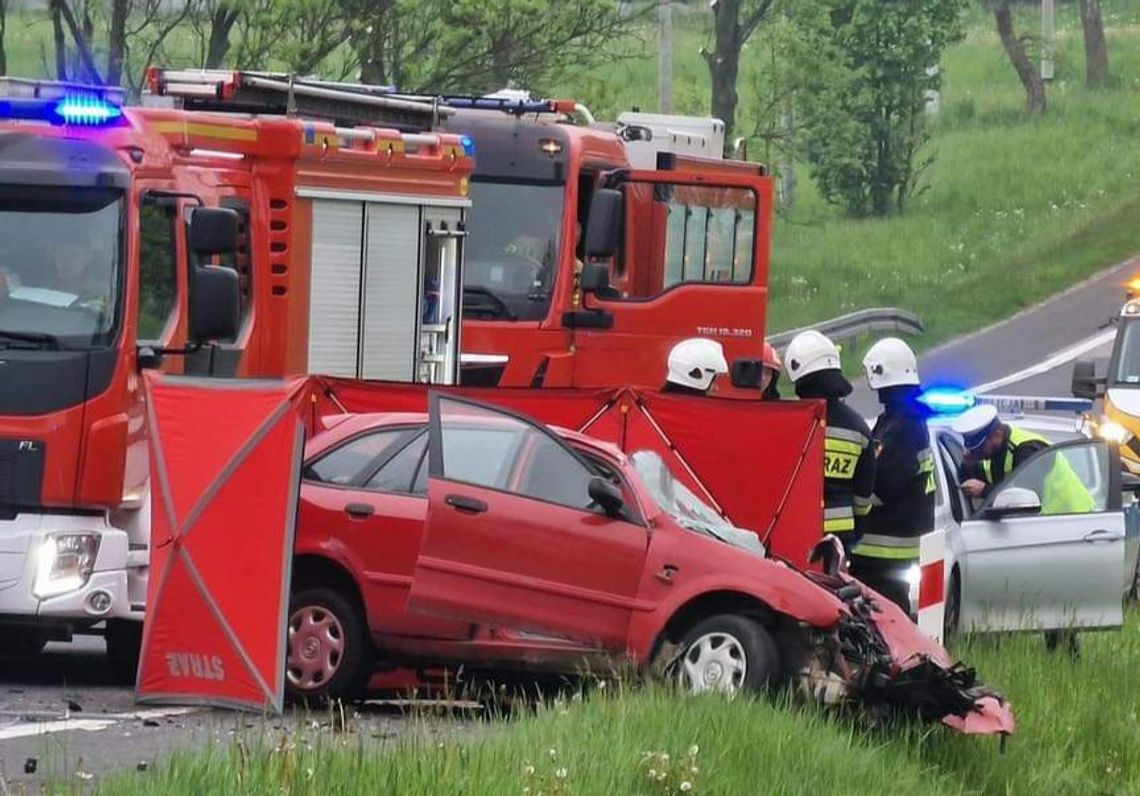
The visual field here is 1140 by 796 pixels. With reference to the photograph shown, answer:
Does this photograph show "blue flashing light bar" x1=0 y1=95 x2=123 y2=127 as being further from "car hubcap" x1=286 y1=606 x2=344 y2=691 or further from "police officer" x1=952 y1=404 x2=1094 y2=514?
"police officer" x1=952 y1=404 x2=1094 y2=514

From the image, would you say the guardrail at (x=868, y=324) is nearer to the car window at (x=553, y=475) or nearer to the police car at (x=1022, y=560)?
the police car at (x=1022, y=560)

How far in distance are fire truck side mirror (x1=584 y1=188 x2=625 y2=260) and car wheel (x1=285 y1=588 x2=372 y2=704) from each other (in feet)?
20.0

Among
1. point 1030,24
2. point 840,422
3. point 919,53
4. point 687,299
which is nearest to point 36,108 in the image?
point 840,422

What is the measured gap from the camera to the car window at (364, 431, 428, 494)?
36.2ft

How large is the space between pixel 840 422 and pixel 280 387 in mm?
2775

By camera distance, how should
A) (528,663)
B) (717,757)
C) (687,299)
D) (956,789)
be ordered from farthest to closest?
1. (687,299)
2. (528,663)
3. (956,789)
4. (717,757)

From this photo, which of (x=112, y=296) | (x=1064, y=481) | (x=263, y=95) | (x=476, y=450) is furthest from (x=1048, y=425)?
(x=112, y=296)

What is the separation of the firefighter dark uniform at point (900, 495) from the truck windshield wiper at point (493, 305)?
542 cm

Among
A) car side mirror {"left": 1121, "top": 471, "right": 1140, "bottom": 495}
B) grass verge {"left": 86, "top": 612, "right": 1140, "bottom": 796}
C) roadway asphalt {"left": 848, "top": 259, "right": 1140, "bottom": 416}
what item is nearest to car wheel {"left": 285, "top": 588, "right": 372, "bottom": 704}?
grass verge {"left": 86, "top": 612, "right": 1140, "bottom": 796}

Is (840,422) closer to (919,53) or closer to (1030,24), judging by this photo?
(919,53)

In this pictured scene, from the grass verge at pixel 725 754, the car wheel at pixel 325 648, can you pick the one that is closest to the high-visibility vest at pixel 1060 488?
the grass verge at pixel 725 754

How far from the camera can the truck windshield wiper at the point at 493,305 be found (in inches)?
659

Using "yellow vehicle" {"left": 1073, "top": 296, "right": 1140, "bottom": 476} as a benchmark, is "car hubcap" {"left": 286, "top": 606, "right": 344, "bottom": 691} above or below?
below

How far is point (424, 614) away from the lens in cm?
1054
